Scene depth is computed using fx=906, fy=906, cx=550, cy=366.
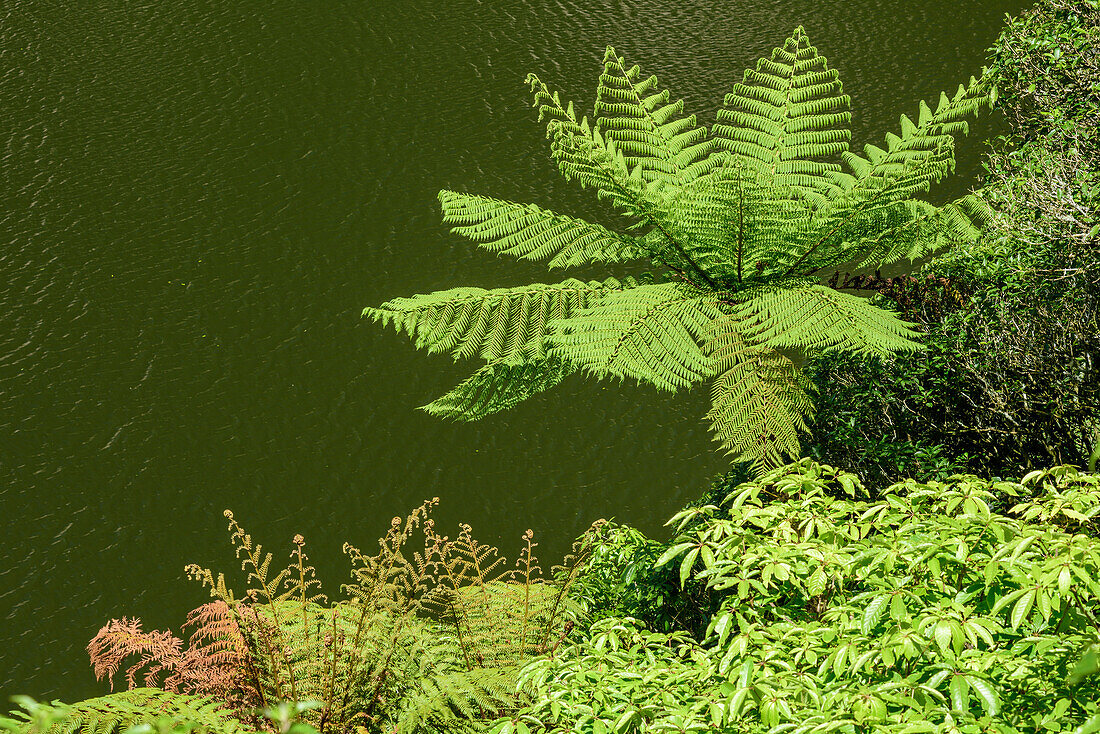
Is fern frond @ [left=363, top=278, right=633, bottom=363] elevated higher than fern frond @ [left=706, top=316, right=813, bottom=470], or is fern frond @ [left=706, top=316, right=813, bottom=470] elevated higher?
fern frond @ [left=363, top=278, right=633, bottom=363]

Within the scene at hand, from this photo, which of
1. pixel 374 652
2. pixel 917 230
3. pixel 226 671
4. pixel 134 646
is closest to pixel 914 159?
pixel 917 230

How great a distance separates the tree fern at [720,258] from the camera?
8.98 ft

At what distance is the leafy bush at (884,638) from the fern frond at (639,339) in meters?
0.47

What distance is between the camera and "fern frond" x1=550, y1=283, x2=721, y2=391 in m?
2.66

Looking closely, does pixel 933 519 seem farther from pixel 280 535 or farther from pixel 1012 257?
pixel 280 535

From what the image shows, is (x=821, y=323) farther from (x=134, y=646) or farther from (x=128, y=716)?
(x=134, y=646)

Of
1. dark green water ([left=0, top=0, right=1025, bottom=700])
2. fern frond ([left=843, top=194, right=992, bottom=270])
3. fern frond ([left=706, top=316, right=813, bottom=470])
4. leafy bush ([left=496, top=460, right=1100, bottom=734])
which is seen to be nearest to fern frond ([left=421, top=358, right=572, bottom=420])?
fern frond ([left=706, top=316, right=813, bottom=470])

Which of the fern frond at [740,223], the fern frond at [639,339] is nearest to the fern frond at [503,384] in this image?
the fern frond at [639,339]

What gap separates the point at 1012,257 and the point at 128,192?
20.0 feet

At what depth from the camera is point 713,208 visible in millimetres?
3021

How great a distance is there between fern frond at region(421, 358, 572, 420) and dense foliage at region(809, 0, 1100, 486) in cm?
115

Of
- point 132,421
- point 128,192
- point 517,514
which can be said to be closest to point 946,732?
point 517,514

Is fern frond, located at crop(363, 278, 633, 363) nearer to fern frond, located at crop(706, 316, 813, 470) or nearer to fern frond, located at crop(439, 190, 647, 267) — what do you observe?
fern frond, located at crop(439, 190, 647, 267)

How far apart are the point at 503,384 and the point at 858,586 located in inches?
52.1
